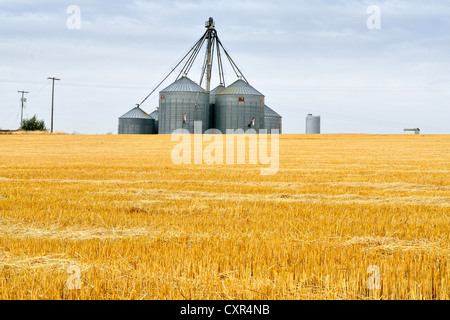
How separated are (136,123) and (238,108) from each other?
16.7m

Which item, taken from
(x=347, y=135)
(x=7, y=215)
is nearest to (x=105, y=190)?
(x=7, y=215)

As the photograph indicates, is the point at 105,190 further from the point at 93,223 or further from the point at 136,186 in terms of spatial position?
the point at 93,223

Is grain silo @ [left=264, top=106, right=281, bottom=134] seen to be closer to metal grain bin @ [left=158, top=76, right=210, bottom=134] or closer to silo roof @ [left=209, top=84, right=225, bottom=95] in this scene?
silo roof @ [left=209, top=84, right=225, bottom=95]

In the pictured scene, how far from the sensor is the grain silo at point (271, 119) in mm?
77562

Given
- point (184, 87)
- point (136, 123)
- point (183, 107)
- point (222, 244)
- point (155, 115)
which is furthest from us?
point (155, 115)

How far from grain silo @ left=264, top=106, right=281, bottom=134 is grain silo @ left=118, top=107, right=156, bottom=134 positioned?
698 inches

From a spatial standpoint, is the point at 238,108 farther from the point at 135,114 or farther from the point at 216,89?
the point at 135,114

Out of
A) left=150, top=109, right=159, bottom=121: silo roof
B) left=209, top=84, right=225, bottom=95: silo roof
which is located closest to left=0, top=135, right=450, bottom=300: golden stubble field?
left=209, top=84, right=225, bottom=95: silo roof

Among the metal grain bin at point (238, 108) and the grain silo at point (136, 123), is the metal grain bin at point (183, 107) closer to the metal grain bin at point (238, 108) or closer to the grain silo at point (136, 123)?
the metal grain bin at point (238, 108)

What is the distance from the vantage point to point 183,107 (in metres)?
66.2

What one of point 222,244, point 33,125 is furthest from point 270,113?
point 222,244

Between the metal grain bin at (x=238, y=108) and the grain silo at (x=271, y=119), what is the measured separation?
7.91m

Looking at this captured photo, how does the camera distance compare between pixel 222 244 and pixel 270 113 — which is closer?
pixel 222 244

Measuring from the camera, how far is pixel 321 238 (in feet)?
21.3
